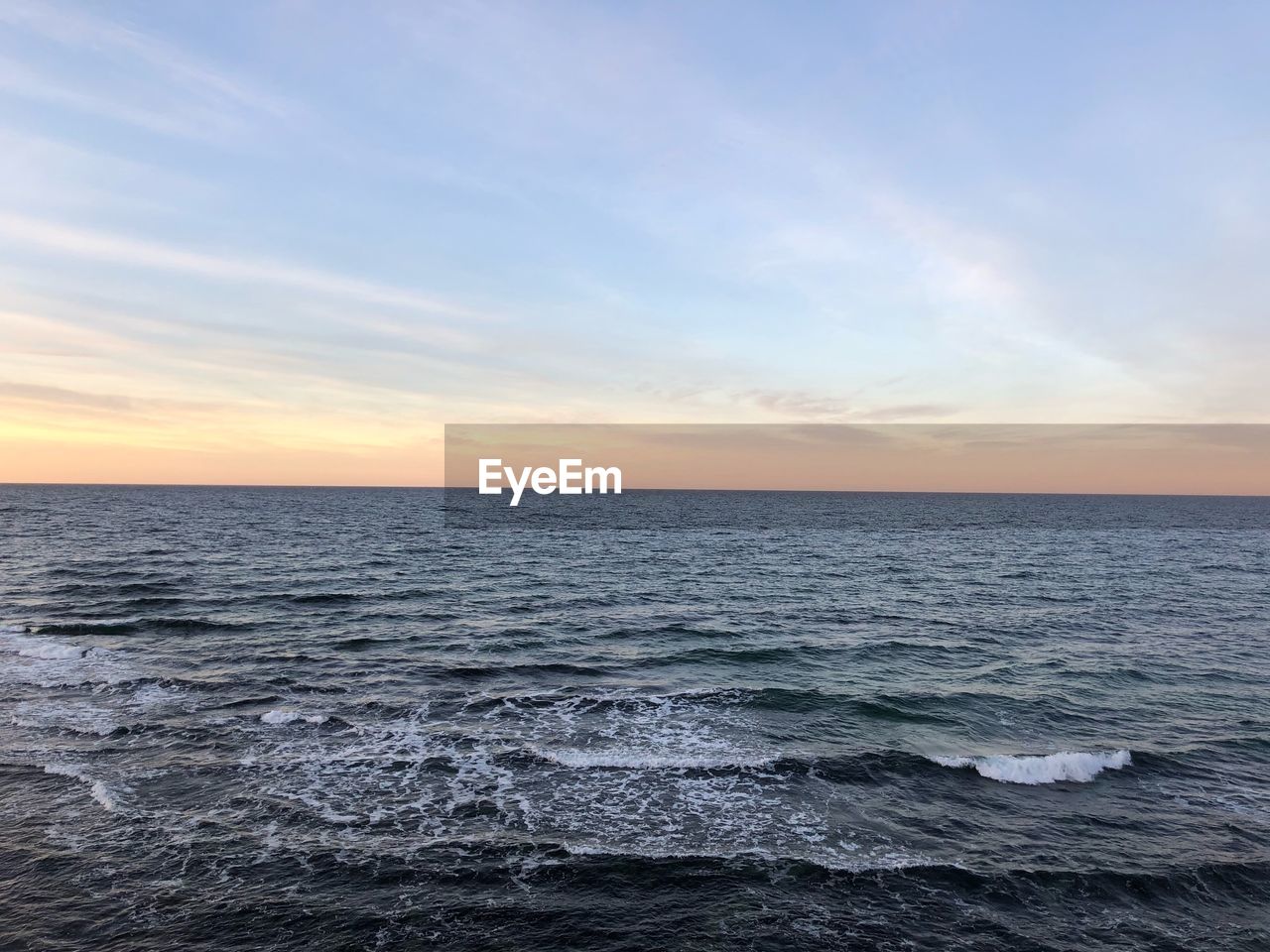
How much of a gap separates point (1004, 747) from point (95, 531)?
105 metres

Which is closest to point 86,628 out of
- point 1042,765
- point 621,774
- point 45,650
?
point 45,650

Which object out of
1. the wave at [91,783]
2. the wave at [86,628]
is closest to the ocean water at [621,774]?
the wave at [91,783]

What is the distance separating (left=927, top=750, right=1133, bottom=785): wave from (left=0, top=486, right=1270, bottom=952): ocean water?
12 centimetres

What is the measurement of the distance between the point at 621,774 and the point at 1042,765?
13.3 meters

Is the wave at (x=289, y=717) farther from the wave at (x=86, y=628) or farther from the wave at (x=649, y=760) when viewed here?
the wave at (x=86, y=628)

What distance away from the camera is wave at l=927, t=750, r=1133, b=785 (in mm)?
21938

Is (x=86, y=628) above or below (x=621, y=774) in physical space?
above

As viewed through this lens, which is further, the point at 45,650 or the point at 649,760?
the point at 45,650

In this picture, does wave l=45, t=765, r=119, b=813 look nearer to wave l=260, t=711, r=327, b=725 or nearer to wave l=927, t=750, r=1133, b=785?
wave l=260, t=711, r=327, b=725

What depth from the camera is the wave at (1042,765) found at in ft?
72.0

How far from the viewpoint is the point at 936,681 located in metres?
31.6

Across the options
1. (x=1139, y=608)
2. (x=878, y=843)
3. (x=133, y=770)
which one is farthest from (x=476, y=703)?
(x=1139, y=608)

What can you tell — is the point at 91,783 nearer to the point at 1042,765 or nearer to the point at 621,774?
the point at 621,774

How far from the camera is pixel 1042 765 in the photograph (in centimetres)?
2244
